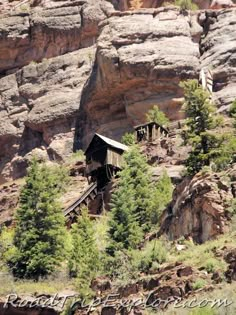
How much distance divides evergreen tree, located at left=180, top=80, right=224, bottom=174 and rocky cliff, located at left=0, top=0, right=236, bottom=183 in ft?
75.4

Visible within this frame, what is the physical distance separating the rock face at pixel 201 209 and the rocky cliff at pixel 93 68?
1195 inches

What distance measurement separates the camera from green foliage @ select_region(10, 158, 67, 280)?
39.8m

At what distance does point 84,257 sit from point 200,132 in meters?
9.01

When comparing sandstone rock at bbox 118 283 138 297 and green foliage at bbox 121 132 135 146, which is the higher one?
green foliage at bbox 121 132 135 146

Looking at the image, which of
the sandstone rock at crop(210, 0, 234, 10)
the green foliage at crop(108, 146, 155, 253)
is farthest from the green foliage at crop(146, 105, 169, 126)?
the sandstone rock at crop(210, 0, 234, 10)

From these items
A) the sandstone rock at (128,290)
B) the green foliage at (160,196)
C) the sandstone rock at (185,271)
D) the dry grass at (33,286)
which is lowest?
the dry grass at (33,286)

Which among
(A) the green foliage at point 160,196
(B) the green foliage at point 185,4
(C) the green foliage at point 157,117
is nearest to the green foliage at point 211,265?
(A) the green foliage at point 160,196

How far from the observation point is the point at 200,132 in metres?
41.0

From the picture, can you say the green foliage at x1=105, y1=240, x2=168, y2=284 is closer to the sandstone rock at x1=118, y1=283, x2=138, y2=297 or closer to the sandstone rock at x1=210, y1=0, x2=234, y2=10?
the sandstone rock at x1=118, y1=283, x2=138, y2=297

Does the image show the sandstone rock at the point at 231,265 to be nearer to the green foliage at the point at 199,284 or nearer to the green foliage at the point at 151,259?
the green foliage at the point at 199,284

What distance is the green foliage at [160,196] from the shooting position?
42.3 metres

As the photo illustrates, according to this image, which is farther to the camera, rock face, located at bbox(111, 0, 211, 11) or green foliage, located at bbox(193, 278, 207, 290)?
rock face, located at bbox(111, 0, 211, 11)

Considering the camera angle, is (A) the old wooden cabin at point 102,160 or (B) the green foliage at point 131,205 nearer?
(B) the green foliage at point 131,205

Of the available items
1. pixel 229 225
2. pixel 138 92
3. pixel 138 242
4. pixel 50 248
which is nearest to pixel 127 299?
pixel 229 225
